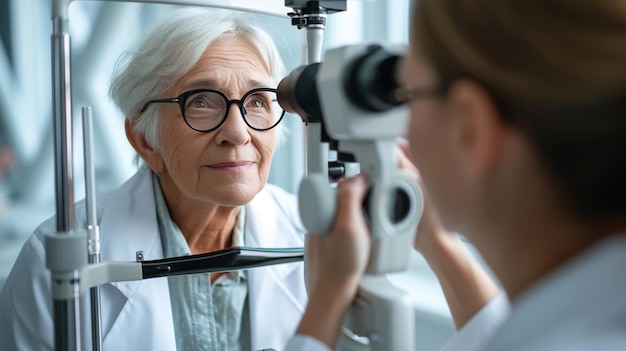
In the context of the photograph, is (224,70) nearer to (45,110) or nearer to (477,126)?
(477,126)

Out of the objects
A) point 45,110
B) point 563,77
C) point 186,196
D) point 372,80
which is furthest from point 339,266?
point 45,110

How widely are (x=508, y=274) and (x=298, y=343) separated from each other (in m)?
0.23

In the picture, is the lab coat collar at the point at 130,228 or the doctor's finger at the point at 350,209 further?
the lab coat collar at the point at 130,228

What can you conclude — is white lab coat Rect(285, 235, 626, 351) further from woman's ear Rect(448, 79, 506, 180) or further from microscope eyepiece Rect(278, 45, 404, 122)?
microscope eyepiece Rect(278, 45, 404, 122)

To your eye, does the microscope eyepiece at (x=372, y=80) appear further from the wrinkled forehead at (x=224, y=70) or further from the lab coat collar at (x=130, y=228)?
the lab coat collar at (x=130, y=228)

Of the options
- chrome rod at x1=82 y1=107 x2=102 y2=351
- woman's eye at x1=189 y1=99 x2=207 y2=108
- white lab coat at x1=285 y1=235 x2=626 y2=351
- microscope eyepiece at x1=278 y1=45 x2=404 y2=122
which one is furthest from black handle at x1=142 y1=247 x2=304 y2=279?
white lab coat at x1=285 y1=235 x2=626 y2=351

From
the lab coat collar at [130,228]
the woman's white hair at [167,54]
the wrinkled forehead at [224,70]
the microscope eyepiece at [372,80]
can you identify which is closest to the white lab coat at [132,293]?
the lab coat collar at [130,228]

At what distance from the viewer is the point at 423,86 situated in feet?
→ 1.92

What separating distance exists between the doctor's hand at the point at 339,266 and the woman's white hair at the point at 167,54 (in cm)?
64

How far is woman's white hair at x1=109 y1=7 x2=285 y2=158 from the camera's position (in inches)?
48.2

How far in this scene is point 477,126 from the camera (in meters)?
0.53

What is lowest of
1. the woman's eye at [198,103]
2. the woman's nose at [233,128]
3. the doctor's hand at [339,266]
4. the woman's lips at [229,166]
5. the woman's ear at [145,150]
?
the doctor's hand at [339,266]

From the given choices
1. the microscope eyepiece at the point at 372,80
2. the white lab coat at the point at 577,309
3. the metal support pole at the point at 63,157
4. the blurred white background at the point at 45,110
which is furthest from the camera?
the blurred white background at the point at 45,110

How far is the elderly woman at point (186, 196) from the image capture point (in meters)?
1.21
